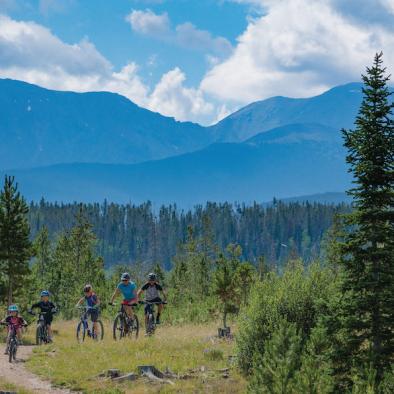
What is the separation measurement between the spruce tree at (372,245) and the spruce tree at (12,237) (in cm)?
2172

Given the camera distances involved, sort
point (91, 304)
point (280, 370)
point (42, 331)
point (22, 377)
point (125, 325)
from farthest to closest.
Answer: point (42, 331)
point (91, 304)
point (125, 325)
point (22, 377)
point (280, 370)

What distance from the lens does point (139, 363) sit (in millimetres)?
16438

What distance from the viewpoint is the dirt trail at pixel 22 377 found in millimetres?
14695

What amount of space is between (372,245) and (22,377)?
33.2 feet

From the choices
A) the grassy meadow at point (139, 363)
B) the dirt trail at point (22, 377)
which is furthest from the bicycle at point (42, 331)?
the dirt trail at point (22, 377)

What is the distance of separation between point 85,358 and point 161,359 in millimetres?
2420

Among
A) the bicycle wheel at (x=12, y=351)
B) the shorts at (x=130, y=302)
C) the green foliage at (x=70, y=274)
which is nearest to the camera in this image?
the bicycle wheel at (x=12, y=351)

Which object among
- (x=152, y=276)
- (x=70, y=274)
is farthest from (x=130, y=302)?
(x=70, y=274)

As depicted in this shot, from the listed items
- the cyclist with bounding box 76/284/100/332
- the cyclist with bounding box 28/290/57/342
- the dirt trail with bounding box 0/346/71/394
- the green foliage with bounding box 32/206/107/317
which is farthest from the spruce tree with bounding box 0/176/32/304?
the green foliage with bounding box 32/206/107/317

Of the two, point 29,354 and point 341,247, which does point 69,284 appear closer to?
point 29,354

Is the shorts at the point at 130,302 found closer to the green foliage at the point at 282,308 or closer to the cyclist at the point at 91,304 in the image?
the cyclist at the point at 91,304

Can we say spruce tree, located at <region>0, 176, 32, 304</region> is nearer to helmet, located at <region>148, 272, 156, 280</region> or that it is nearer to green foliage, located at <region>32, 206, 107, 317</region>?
helmet, located at <region>148, 272, 156, 280</region>

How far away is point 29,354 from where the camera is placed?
2000 cm

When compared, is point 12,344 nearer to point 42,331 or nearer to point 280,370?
point 42,331
